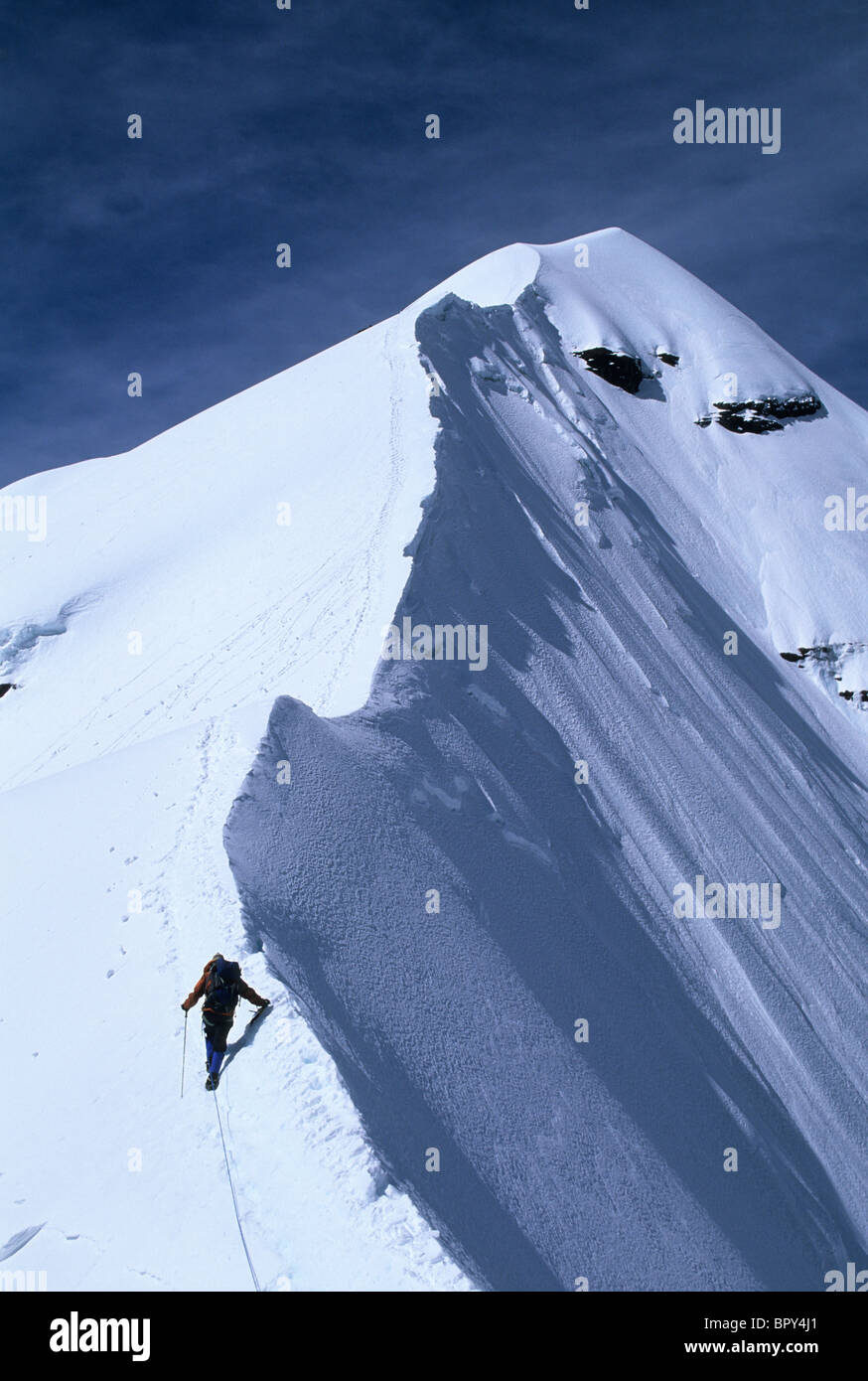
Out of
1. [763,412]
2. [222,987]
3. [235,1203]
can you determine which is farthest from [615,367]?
[235,1203]

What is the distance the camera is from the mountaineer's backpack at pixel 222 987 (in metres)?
6.34

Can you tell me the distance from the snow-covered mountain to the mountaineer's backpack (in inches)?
18.7

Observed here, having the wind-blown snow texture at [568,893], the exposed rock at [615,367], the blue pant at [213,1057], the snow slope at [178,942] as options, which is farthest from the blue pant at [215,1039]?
the exposed rock at [615,367]

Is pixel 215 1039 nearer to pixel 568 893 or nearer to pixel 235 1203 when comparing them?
pixel 235 1203

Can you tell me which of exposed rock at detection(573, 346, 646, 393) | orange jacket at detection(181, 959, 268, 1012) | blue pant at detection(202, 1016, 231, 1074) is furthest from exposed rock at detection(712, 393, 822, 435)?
blue pant at detection(202, 1016, 231, 1074)

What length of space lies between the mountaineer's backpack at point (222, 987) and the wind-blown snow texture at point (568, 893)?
0.74m

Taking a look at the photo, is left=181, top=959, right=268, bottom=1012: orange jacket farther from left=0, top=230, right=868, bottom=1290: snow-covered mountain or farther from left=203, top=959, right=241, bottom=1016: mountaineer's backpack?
left=0, top=230, right=868, bottom=1290: snow-covered mountain

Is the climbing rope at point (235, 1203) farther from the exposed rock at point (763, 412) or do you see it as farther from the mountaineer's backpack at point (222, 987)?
the exposed rock at point (763, 412)

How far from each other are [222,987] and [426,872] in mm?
3791

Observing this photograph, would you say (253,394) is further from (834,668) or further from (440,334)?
(834,668)

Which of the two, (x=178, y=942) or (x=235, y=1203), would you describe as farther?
(x=178, y=942)

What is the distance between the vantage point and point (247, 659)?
16.8m

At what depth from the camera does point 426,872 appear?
32.6ft

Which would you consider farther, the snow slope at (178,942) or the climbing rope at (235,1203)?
the snow slope at (178,942)
